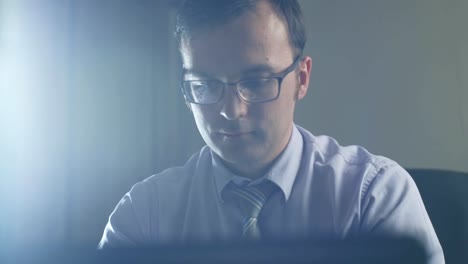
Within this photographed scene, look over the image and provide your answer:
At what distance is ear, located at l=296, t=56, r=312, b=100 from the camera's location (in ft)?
2.57

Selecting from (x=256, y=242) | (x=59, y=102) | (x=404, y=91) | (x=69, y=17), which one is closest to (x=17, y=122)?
(x=59, y=102)

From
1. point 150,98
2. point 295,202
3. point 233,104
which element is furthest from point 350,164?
point 150,98

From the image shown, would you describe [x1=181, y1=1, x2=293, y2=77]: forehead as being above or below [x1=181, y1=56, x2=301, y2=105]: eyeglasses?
above

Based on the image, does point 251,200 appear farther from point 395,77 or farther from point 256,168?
point 395,77

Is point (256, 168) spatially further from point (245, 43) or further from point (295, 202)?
point (245, 43)

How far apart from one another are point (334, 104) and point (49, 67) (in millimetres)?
473

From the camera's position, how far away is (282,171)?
792mm

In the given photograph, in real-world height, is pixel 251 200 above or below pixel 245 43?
below

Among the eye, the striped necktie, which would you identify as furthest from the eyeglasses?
the striped necktie

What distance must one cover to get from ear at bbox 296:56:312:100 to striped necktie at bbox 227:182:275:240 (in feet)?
0.48

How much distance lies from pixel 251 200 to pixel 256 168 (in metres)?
0.05

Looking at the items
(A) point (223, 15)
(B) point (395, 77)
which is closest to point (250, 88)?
(A) point (223, 15)

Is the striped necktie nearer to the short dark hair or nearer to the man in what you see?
the man

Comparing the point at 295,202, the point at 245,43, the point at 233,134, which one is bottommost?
the point at 295,202
